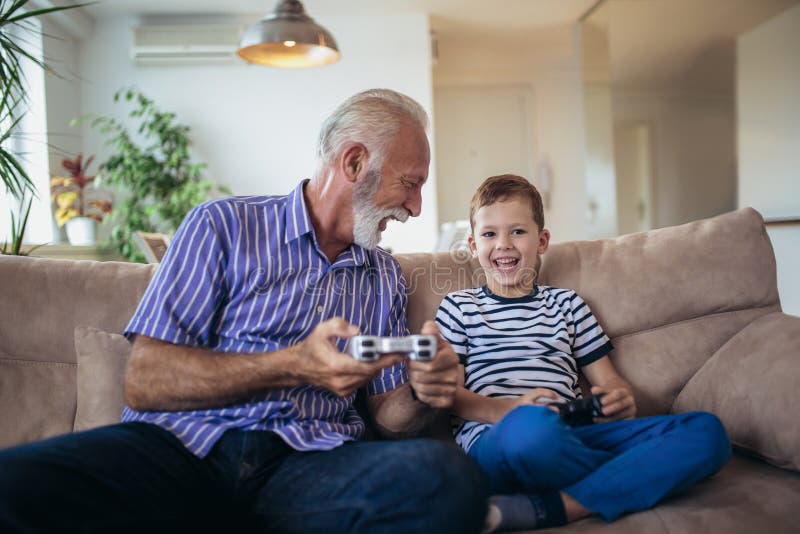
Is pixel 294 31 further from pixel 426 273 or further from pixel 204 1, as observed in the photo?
pixel 204 1

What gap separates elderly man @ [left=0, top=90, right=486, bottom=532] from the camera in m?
0.93

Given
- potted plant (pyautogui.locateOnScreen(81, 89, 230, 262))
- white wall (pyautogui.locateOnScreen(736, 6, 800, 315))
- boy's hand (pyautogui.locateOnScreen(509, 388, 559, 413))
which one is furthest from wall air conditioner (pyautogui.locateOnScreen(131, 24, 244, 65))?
boy's hand (pyautogui.locateOnScreen(509, 388, 559, 413))

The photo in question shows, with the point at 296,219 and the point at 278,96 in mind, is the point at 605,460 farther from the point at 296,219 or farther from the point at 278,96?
the point at 278,96

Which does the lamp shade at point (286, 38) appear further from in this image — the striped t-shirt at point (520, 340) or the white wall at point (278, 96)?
the white wall at point (278, 96)

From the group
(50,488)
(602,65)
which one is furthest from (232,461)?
(602,65)

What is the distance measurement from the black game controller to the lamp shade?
235 centimetres

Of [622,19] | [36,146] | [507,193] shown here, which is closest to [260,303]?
[507,193]

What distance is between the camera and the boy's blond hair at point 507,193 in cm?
167

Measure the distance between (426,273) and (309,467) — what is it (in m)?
0.72

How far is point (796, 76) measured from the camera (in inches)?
152

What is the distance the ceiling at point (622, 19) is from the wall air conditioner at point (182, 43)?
0.18 meters

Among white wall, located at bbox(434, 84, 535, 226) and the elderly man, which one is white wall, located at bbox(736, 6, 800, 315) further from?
the elderly man

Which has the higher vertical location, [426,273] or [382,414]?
[426,273]

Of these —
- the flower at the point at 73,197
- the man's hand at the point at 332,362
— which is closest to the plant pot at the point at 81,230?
the flower at the point at 73,197
